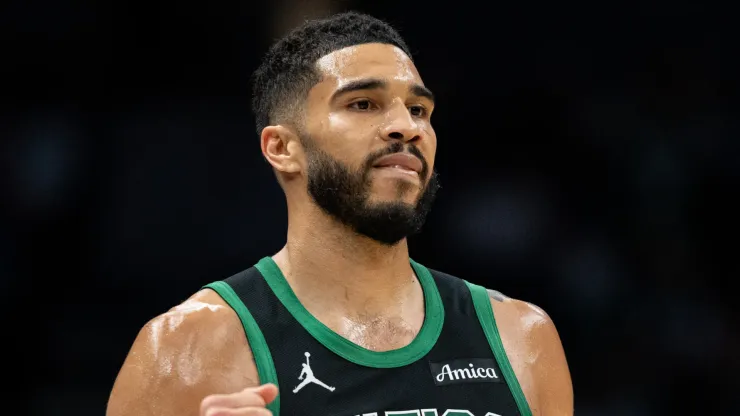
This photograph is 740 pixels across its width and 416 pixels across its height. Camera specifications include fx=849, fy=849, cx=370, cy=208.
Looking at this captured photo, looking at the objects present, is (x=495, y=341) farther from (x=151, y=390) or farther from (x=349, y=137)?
(x=151, y=390)

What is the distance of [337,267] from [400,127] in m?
0.33

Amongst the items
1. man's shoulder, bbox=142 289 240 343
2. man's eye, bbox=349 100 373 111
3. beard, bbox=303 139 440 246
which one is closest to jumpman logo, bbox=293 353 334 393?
man's shoulder, bbox=142 289 240 343

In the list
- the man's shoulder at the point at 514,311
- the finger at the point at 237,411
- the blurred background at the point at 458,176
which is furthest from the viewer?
the blurred background at the point at 458,176

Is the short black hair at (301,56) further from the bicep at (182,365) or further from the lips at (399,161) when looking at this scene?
the bicep at (182,365)

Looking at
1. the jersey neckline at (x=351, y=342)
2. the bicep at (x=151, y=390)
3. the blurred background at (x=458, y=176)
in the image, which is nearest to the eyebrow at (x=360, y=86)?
the jersey neckline at (x=351, y=342)

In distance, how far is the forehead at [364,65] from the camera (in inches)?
73.0

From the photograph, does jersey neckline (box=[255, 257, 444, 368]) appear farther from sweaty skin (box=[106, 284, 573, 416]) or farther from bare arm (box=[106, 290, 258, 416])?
bare arm (box=[106, 290, 258, 416])

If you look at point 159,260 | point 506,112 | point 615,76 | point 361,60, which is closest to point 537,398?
point 361,60

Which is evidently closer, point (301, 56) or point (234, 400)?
point (234, 400)

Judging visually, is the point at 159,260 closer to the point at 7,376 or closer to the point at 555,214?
the point at 7,376

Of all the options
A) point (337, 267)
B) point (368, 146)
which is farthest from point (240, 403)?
point (368, 146)

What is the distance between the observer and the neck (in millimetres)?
1834

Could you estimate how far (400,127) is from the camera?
179 centimetres

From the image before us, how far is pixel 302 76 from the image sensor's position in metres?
1.92
